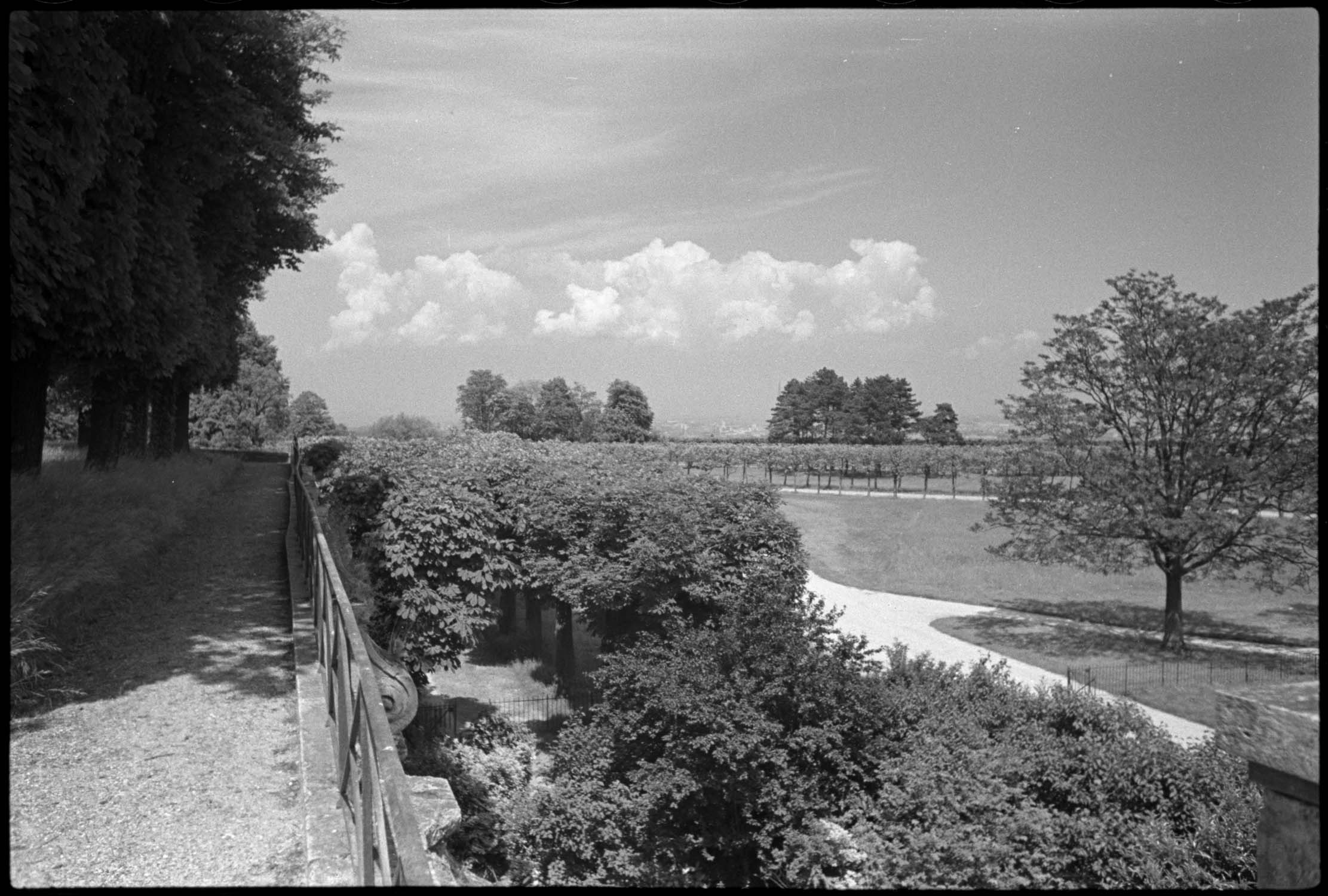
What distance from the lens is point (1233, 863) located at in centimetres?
1205

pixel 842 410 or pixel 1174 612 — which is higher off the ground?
pixel 842 410

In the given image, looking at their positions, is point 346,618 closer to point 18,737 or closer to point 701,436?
point 18,737

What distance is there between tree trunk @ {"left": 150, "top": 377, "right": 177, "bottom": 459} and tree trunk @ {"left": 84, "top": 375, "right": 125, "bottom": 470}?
23.6 ft

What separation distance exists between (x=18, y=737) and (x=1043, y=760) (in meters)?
14.0

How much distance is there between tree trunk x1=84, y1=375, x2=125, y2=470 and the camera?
59.2ft

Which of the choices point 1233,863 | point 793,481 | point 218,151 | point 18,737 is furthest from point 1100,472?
point 793,481

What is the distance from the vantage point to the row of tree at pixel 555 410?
335ft

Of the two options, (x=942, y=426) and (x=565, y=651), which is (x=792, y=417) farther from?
(x=565, y=651)

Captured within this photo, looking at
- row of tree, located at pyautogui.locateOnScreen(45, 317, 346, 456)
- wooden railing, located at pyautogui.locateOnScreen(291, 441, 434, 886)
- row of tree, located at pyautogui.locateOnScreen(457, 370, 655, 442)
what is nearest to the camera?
wooden railing, located at pyautogui.locateOnScreen(291, 441, 434, 886)

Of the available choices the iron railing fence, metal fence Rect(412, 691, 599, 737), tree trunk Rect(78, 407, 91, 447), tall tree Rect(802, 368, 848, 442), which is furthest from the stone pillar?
tall tree Rect(802, 368, 848, 442)

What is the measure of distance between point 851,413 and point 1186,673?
3925 inches

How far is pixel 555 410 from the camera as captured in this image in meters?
105

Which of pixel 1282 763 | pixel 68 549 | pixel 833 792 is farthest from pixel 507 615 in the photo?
pixel 1282 763

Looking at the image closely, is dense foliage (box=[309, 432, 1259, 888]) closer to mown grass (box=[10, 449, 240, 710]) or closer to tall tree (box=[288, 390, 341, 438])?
mown grass (box=[10, 449, 240, 710])
